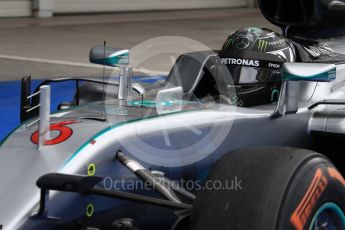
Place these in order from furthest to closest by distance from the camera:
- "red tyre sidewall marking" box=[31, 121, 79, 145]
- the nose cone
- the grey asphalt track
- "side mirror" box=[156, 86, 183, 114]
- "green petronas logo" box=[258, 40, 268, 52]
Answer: the grey asphalt track, "green petronas logo" box=[258, 40, 268, 52], "side mirror" box=[156, 86, 183, 114], "red tyre sidewall marking" box=[31, 121, 79, 145], the nose cone

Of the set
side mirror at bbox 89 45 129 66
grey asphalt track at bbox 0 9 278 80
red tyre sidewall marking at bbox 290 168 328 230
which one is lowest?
grey asphalt track at bbox 0 9 278 80

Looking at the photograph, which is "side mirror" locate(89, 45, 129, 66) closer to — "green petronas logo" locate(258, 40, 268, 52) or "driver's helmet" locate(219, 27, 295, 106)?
"driver's helmet" locate(219, 27, 295, 106)

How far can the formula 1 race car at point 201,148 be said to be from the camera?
2.50 m

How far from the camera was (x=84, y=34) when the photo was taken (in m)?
12.0

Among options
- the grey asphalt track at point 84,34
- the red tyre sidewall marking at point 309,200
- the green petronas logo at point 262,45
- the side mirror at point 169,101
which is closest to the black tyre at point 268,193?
the red tyre sidewall marking at point 309,200

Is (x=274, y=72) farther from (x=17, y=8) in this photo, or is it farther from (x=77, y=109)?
(x=17, y=8)

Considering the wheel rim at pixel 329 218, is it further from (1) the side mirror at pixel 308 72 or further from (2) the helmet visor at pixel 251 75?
(2) the helmet visor at pixel 251 75

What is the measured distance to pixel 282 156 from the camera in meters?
2.57

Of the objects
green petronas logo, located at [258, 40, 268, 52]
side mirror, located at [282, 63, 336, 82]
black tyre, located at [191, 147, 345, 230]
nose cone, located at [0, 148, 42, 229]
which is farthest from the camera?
green petronas logo, located at [258, 40, 268, 52]

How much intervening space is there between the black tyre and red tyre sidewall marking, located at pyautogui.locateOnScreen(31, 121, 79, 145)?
2.09 feet

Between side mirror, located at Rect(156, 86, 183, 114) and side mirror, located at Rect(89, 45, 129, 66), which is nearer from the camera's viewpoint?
side mirror, located at Rect(156, 86, 183, 114)

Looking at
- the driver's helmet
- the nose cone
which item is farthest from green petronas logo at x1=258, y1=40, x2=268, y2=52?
the nose cone

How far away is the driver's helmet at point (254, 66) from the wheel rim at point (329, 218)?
891 millimetres

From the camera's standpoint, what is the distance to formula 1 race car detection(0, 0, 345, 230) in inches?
98.4
